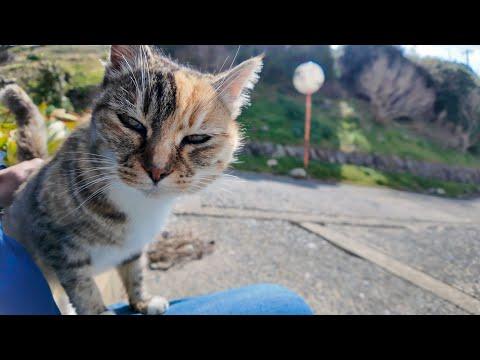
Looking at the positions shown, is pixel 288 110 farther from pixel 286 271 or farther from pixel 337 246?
pixel 337 246

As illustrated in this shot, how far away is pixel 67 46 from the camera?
49 cm

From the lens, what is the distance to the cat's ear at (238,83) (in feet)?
2.02

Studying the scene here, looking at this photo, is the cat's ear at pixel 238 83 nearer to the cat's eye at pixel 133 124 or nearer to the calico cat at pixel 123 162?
the calico cat at pixel 123 162

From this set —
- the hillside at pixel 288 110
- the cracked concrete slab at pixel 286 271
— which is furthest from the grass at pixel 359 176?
the cracked concrete slab at pixel 286 271

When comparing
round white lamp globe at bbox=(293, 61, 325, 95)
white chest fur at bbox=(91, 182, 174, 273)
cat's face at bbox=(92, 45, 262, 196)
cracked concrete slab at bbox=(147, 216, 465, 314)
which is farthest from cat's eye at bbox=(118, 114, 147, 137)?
cracked concrete slab at bbox=(147, 216, 465, 314)

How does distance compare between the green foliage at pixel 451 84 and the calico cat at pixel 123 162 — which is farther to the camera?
the calico cat at pixel 123 162

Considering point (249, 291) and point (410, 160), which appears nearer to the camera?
point (249, 291)

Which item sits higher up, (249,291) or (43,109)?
(43,109)

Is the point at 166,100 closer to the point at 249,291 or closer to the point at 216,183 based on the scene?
the point at 216,183

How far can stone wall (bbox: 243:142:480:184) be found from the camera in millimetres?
638

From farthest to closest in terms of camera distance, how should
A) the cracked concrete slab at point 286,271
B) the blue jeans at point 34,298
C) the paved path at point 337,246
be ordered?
1. the cracked concrete slab at point 286,271
2. the paved path at point 337,246
3. the blue jeans at point 34,298
